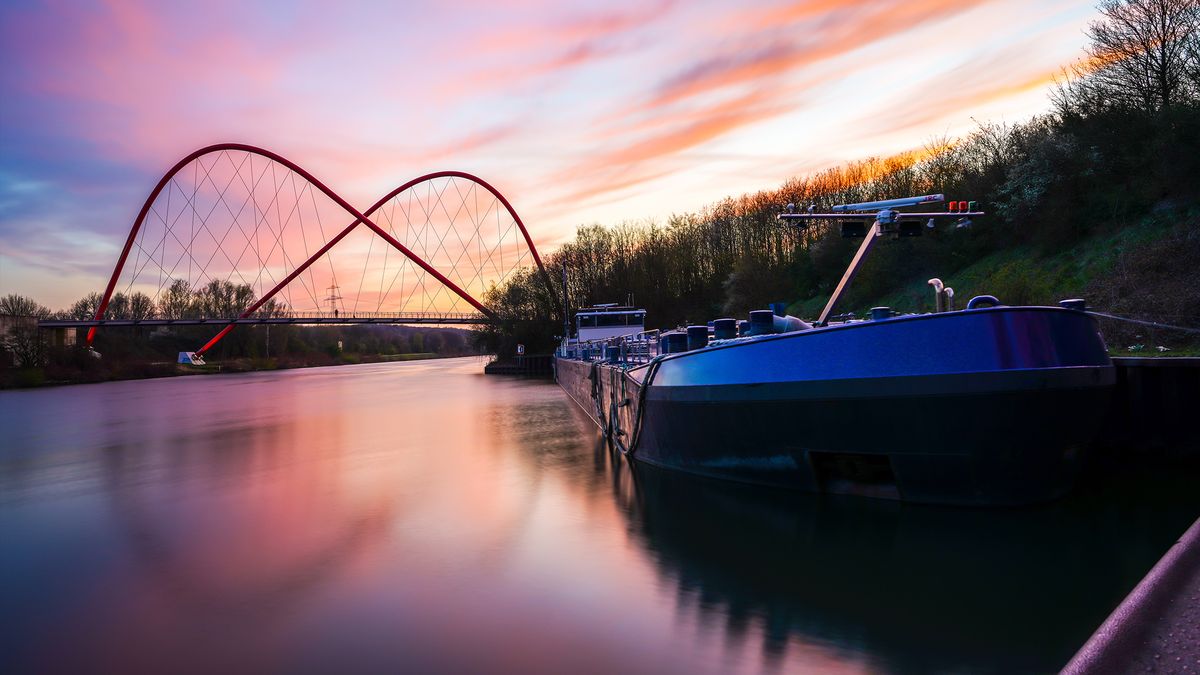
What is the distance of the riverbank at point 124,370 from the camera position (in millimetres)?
48000

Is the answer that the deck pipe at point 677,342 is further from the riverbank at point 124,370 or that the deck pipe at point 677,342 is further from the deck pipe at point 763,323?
the riverbank at point 124,370

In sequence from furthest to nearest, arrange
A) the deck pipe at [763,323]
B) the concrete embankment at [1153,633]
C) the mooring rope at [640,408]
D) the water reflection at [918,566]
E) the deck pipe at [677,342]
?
the deck pipe at [677,342] → the mooring rope at [640,408] → the deck pipe at [763,323] → the water reflection at [918,566] → the concrete embankment at [1153,633]

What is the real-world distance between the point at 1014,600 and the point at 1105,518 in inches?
105

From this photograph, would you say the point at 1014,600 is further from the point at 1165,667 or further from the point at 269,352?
the point at 269,352

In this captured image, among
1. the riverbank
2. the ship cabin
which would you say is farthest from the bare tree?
the ship cabin

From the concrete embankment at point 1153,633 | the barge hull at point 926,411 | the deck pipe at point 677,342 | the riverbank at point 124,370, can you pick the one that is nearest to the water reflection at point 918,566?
the barge hull at point 926,411

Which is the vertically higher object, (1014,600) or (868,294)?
(868,294)

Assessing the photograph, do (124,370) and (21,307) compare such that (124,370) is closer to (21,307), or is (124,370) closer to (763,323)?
(21,307)

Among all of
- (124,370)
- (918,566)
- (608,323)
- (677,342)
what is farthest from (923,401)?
(124,370)

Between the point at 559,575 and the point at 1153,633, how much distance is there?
14.4ft

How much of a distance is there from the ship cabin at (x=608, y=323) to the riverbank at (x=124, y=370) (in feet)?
139

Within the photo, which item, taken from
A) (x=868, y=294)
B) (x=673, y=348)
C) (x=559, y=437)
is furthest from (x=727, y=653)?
(x=868, y=294)

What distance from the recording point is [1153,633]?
2.70 metres

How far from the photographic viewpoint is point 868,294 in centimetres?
3075
